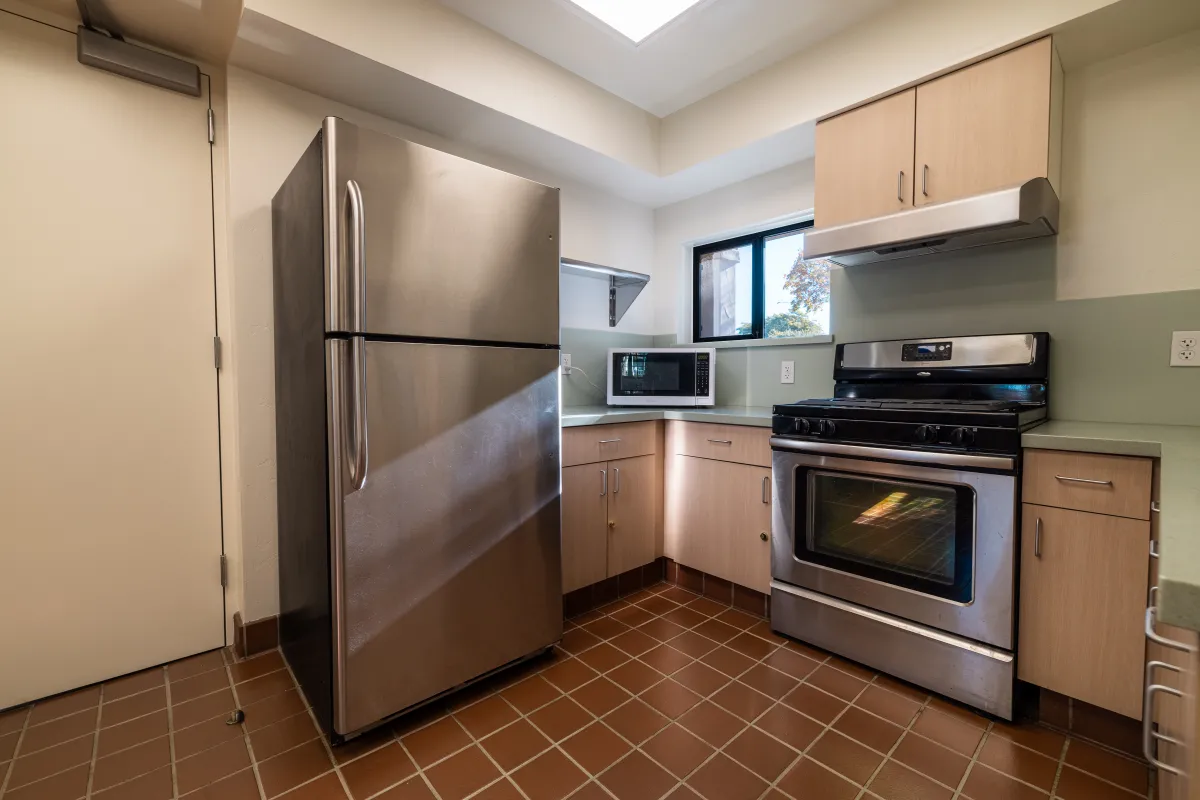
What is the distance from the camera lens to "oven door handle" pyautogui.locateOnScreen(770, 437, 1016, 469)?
165cm

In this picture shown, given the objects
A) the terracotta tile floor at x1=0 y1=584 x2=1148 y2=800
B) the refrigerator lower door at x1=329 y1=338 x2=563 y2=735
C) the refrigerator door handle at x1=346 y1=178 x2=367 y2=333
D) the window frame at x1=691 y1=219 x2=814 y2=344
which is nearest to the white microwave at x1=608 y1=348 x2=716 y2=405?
the window frame at x1=691 y1=219 x2=814 y2=344

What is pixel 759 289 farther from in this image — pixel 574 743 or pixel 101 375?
pixel 101 375

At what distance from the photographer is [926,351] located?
2213mm

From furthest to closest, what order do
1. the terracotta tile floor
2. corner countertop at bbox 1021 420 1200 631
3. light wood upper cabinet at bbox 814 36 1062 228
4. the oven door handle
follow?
light wood upper cabinet at bbox 814 36 1062 228, the oven door handle, the terracotta tile floor, corner countertop at bbox 1021 420 1200 631

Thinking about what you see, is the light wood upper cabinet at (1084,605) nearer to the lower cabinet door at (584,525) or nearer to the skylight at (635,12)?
the lower cabinet door at (584,525)

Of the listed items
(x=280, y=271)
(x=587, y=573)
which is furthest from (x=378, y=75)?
(x=587, y=573)

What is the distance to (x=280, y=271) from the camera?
1.95 metres

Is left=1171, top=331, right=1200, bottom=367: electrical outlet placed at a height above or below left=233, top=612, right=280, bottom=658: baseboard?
above

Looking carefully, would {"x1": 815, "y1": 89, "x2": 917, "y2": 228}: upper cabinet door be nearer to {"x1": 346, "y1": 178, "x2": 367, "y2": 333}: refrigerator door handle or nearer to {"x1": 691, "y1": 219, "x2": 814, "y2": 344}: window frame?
{"x1": 691, "y1": 219, "x2": 814, "y2": 344}: window frame

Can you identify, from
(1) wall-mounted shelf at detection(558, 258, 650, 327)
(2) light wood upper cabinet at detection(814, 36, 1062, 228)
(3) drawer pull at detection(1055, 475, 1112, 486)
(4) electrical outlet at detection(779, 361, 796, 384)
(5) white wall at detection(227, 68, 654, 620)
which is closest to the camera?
(3) drawer pull at detection(1055, 475, 1112, 486)

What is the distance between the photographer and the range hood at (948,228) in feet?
5.63

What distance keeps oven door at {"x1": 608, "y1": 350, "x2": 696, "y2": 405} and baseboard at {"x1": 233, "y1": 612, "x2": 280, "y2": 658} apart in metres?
1.87

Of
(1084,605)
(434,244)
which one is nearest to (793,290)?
(1084,605)

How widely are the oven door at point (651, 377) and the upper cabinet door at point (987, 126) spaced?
1317 mm
